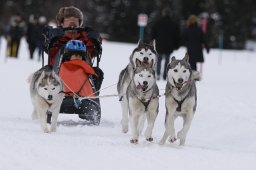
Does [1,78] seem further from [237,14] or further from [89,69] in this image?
[237,14]

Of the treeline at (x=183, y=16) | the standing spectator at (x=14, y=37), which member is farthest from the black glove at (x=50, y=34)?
the treeline at (x=183, y=16)

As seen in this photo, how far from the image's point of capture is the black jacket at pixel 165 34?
47.2ft

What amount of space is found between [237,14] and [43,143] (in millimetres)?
35899

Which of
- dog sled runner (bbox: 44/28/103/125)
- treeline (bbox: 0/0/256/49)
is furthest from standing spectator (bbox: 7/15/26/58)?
dog sled runner (bbox: 44/28/103/125)

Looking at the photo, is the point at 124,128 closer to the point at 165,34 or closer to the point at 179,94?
the point at 179,94

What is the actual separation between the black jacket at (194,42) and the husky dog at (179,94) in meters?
7.55

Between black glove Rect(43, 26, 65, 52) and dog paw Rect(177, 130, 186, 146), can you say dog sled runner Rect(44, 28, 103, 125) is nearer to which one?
black glove Rect(43, 26, 65, 52)

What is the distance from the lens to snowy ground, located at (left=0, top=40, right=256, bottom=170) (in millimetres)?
5246

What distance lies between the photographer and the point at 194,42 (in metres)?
14.2

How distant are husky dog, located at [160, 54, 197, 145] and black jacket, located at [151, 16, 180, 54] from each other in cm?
780

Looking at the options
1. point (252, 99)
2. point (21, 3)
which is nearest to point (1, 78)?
point (252, 99)

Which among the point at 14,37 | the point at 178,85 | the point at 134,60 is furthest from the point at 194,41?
the point at 14,37

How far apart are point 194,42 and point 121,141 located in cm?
796

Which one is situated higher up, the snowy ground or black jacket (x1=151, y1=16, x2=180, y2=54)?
black jacket (x1=151, y1=16, x2=180, y2=54)
